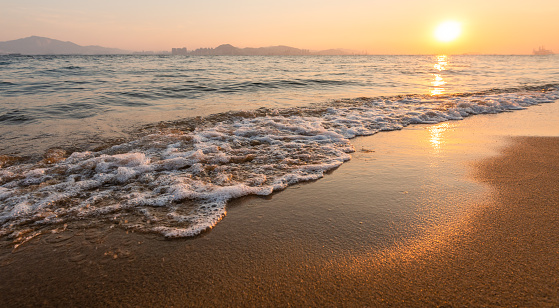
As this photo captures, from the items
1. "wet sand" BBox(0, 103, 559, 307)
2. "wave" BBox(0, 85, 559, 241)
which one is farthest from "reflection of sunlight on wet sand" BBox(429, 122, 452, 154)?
"wet sand" BBox(0, 103, 559, 307)

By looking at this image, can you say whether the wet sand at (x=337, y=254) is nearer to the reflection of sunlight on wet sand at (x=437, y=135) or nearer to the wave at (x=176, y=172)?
the wave at (x=176, y=172)

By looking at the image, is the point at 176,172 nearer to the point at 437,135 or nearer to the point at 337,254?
the point at 337,254

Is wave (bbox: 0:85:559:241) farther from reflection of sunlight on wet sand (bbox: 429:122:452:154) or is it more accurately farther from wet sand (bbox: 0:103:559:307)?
reflection of sunlight on wet sand (bbox: 429:122:452:154)

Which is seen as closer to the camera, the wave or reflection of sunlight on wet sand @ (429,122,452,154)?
the wave

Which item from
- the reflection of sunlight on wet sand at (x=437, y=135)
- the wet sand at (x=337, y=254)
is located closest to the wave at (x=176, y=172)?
the wet sand at (x=337, y=254)

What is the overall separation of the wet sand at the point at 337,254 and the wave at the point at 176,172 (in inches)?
10.3

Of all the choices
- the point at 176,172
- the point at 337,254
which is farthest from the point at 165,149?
the point at 337,254

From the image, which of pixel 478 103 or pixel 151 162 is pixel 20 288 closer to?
→ pixel 151 162

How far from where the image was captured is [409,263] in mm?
1925

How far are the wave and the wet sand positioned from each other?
0.26m

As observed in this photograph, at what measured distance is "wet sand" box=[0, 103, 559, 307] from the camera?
5.48ft

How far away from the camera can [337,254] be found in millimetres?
2027

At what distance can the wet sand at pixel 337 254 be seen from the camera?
1.67m

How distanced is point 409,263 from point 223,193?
1785 mm
